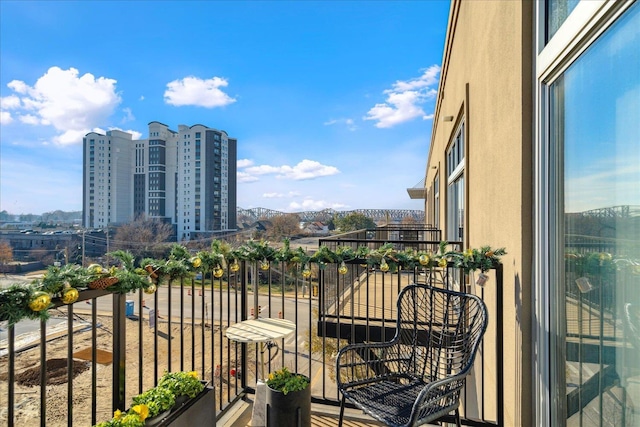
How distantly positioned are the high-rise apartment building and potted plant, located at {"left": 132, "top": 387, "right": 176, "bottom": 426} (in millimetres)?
36285

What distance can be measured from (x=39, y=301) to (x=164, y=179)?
145 feet

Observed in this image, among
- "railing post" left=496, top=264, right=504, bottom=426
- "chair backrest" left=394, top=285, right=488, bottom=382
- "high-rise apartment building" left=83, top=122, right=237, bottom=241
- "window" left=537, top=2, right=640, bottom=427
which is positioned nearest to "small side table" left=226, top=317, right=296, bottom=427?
"chair backrest" left=394, top=285, right=488, bottom=382

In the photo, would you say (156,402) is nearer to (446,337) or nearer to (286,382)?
(286,382)

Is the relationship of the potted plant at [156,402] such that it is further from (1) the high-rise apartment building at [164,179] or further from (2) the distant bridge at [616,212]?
(1) the high-rise apartment building at [164,179]

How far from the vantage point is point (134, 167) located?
134 feet

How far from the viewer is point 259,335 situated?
199cm

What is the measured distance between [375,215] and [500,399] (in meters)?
21.4

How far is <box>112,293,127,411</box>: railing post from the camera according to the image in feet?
4.97

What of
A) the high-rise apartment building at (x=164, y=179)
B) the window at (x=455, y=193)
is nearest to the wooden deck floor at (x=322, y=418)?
the window at (x=455, y=193)

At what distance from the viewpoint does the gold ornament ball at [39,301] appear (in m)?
1.09

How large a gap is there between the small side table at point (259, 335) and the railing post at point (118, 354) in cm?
57

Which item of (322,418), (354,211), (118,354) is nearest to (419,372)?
(322,418)

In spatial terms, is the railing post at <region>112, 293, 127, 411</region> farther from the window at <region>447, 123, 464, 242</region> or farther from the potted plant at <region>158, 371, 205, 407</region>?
the window at <region>447, 123, 464, 242</region>

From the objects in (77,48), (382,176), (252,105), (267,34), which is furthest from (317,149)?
(77,48)
